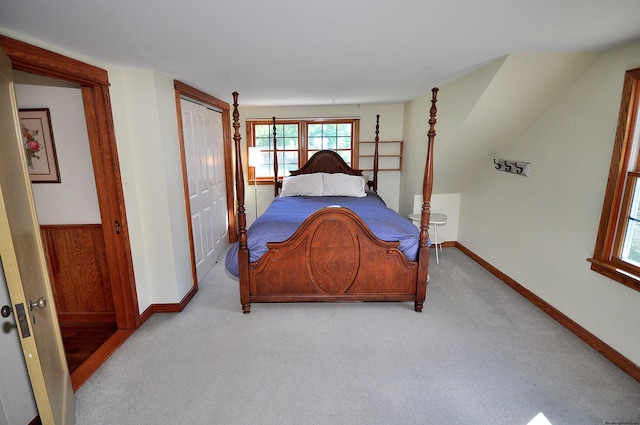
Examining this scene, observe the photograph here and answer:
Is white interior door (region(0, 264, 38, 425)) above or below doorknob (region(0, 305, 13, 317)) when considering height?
below

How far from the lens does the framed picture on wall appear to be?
226 centimetres

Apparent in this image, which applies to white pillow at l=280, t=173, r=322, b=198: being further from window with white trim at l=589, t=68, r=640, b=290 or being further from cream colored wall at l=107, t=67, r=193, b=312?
window with white trim at l=589, t=68, r=640, b=290

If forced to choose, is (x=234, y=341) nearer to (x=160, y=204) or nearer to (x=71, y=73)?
(x=160, y=204)

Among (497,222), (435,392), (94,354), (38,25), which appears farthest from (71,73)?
(497,222)

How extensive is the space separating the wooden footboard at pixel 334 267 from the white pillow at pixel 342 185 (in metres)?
1.63

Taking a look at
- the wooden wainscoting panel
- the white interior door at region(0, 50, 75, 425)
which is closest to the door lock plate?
the white interior door at region(0, 50, 75, 425)

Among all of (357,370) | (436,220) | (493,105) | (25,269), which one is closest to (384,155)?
(436,220)

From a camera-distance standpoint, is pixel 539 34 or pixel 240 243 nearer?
pixel 539 34

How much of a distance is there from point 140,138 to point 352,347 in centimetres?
232

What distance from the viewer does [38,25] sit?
4.90ft

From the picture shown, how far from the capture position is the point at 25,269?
4.14ft

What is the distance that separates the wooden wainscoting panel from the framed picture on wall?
41 cm

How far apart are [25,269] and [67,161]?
4.80 feet

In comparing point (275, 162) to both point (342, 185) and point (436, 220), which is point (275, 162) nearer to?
point (342, 185)
